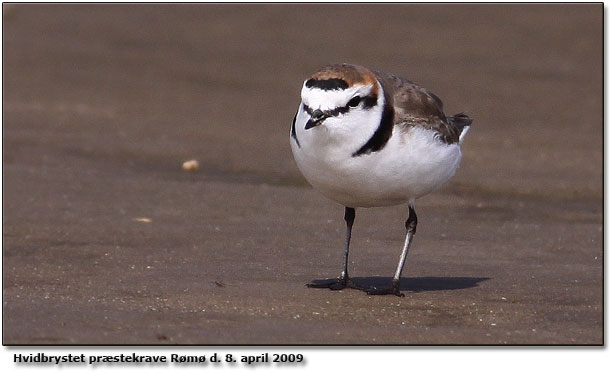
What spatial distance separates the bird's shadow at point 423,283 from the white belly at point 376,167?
508 millimetres

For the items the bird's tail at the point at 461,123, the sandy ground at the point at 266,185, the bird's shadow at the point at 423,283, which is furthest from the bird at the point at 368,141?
the sandy ground at the point at 266,185

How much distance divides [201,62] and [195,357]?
9201 millimetres

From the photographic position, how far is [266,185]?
9391 mm

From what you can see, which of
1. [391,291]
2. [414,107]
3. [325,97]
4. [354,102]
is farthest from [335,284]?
[325,97]

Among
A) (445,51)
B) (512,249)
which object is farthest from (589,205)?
(445,51)

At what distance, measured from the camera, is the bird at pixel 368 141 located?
581cm

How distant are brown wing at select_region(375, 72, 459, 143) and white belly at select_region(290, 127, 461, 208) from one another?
6cm

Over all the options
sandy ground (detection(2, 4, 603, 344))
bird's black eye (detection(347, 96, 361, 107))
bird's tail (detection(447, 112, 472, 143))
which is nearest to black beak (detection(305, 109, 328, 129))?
bird's black eye (detection(347, 96, 361, 107))

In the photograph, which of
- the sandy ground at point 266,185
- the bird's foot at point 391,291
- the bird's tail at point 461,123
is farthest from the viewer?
the bird's tail at point 461,123

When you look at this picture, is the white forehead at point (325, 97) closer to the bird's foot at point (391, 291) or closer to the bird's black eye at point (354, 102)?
the bird's black eye at point (354, 102)

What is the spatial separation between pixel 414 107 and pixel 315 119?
0.95 metres

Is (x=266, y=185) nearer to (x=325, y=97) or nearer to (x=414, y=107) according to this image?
(x=414, y=107)

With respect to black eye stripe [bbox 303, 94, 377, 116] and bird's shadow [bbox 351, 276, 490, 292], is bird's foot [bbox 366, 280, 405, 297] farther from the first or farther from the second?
black eye stripe [bbox 303, 94, 377, 116]

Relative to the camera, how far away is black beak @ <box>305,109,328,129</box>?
5.68m
